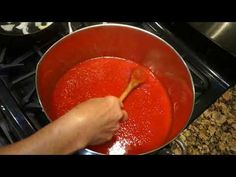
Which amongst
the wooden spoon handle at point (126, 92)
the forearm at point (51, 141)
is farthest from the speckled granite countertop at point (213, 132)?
the forearm at point (51, 141)

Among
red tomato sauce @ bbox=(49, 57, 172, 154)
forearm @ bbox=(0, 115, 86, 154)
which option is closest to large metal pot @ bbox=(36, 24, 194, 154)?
red tomato sauce @ bbox=(49, 57, 172, 154)

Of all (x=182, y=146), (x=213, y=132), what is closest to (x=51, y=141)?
(x=182, y=146)

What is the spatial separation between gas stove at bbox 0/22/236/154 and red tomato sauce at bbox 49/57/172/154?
80mm

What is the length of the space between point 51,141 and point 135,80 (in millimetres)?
449

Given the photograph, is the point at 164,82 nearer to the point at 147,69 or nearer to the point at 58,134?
the point at 147,69

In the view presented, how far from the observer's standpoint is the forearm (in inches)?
22.0

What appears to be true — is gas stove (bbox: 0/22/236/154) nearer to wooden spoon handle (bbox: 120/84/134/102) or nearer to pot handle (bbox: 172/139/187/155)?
pot handle (bbox: 172/139/187/155)

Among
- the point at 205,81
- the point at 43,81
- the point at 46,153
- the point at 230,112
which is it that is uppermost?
the point at 43,81

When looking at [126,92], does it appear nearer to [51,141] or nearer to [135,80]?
[135,80]

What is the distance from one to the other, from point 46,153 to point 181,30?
616 millimetres

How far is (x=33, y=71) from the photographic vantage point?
0.92 m

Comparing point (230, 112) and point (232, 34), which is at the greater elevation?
point (232, 34)

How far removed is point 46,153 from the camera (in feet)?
1.85
